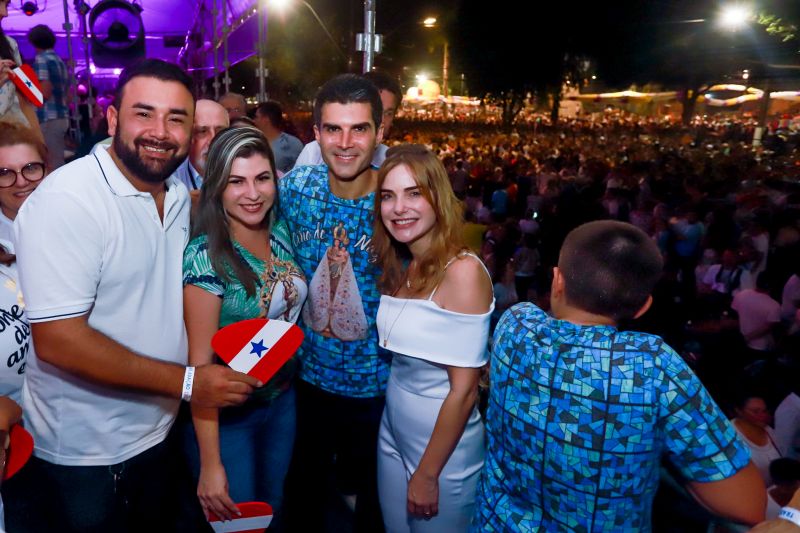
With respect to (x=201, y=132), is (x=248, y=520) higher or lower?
lower

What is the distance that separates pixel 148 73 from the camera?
1.74 meters

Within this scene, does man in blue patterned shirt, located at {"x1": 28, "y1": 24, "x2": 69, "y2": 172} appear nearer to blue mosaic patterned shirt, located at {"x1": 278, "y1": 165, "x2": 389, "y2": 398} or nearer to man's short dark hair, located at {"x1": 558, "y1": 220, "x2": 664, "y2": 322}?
blue mosaic patterned shirt, located at {"x1": 278, "y1": 165, "x2": 389, "y2": 398}

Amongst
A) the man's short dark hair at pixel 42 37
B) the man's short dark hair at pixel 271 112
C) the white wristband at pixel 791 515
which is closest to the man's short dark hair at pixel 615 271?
the white wristband at pixel 791 515

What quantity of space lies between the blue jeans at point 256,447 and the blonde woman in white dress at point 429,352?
40 cm

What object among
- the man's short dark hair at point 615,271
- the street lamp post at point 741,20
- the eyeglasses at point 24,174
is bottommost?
the man's short dark hair at point 615,271

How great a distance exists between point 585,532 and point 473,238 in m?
8.42

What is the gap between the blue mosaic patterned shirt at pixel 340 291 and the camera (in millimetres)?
2287

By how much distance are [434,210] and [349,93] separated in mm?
696

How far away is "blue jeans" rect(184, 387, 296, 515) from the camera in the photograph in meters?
2.04

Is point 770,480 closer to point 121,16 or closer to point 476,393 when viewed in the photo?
point 476,393

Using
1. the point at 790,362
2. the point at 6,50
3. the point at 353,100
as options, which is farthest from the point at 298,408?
the point at 790,362

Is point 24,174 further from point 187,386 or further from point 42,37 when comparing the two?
point 42,37

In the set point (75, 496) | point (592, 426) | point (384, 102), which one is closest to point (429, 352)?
point (592, 426)

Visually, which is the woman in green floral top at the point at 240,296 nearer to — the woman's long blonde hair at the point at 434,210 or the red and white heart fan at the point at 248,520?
the red and white heart fan at the point at 248,520
